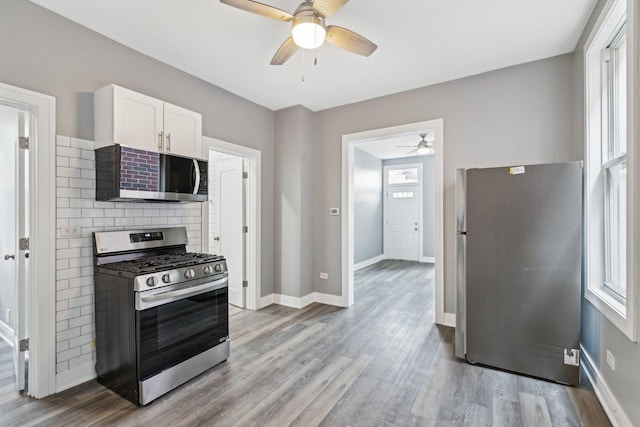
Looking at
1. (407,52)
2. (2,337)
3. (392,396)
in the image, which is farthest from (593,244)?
(2,337)

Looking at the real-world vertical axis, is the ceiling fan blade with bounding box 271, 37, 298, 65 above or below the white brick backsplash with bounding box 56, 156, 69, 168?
above

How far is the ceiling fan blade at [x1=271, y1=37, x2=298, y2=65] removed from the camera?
228cm

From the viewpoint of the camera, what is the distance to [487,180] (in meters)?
2.62

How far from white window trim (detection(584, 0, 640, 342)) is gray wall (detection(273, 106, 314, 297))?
306 cm

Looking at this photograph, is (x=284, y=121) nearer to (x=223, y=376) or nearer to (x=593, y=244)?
(x=223, y=376)

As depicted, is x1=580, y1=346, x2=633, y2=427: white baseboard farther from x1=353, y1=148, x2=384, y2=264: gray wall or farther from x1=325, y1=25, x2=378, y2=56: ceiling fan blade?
x1=353, y1=148, x2=384, y2=264: gray wall

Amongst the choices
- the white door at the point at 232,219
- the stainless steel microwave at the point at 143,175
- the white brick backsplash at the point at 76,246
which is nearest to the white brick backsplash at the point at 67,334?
the white brick backsplash at the point at 76,246

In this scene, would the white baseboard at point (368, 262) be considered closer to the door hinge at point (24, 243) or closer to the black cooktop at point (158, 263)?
the black cooktop at point (158, 263)

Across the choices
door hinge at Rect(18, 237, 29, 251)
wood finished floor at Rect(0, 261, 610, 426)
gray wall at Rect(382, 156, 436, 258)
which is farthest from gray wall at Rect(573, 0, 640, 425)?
gray wall at Rect(382, 156, 436, 258)

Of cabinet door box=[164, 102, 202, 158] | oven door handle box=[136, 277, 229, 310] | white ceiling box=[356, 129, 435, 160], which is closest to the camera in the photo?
oven door handle box=[136, 277, 229, 310]

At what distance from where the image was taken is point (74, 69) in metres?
2.40

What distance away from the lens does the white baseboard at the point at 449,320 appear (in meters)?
3.52

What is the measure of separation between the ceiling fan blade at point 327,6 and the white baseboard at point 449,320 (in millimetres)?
3282

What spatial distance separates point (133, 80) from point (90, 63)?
13.4 inches
